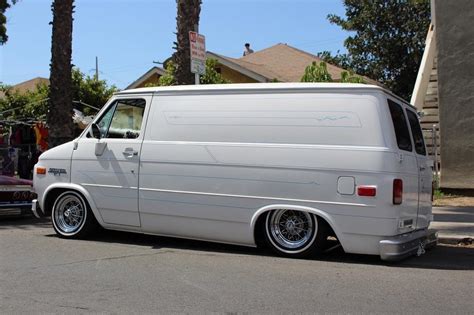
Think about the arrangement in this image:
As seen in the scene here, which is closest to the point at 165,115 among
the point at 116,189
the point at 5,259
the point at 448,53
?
the point at 116,189

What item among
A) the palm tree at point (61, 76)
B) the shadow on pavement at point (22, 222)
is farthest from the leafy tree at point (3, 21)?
the shadow on pavement at point (22, 222)

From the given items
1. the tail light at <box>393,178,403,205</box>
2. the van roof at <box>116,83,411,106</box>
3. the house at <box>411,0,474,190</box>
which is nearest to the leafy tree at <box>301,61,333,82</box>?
the house at <box>411,0,474,190</box>

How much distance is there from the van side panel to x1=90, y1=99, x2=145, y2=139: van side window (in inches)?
9.7

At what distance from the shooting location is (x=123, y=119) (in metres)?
8.36

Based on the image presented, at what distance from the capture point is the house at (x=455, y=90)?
45.0 ft

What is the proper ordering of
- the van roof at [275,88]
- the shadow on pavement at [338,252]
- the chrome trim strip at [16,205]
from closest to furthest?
the van roof at [275,88] < the shadow on pavement at [338,252] < the chrome trim strip at [16,205]

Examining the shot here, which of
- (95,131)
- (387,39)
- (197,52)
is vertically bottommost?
(95,131)

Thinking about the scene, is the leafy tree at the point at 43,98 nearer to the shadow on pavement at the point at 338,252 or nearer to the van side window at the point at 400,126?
the shadow on pavement at the point at 338,252

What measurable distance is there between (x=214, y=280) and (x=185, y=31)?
786 centimetres

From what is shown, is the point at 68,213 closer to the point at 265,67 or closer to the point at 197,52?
the point at 197,52

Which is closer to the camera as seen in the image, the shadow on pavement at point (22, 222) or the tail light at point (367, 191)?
the tail light at point (367, 191)

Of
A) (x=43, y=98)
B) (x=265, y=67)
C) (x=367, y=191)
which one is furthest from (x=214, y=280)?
(x=43, y=98)

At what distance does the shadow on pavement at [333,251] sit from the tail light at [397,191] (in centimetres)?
82

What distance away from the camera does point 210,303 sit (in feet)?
17.4
